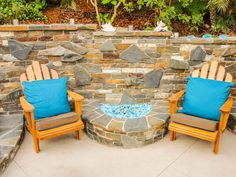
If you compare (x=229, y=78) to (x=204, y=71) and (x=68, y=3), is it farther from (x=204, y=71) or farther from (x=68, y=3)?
(x=68, y=3)

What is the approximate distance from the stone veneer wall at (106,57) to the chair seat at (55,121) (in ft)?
2.60

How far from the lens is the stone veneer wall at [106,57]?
375cm

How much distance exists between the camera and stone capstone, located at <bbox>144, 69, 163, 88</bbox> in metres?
4.01

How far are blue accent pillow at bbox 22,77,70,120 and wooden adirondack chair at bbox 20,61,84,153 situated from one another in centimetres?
10

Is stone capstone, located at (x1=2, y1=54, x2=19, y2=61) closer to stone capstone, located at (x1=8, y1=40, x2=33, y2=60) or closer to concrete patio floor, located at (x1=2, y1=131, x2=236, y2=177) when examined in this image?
stone capstone, located at (x1=8, y1=40, x2=33, y2=60)

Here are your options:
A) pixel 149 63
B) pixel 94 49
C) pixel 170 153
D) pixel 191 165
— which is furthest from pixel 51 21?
pixel 191 165

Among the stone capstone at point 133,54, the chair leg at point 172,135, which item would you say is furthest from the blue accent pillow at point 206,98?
the stone capstone at point 133,54

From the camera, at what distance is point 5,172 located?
9.53 feet

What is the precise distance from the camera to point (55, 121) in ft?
10.6

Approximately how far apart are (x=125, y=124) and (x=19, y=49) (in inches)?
70.7

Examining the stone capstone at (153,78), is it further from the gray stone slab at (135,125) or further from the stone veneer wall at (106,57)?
the gray stone slab at (135,125)

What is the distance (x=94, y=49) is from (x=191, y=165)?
2021 mm

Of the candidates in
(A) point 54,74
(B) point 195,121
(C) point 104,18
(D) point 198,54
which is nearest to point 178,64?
(D) point 198,54

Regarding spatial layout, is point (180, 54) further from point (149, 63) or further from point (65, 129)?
point (65, 129)
